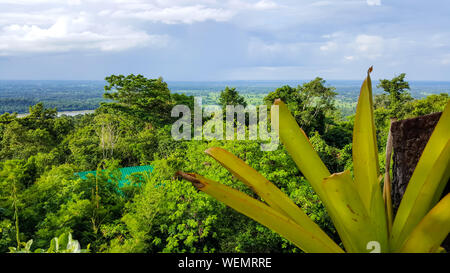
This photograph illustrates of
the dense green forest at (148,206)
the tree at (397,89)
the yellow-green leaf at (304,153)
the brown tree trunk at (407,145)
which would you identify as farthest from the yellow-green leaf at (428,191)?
the tree at (397,89)

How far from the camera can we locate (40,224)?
4020mm

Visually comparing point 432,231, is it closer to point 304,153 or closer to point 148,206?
point 304,153

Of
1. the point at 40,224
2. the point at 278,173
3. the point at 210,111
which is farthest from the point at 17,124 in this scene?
the point at 278,173

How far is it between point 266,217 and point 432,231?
327mm

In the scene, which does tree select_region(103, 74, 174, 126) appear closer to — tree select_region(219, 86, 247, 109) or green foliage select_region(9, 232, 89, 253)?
tree select_region(219, 86, 247, 109)

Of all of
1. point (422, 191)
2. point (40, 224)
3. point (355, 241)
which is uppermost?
point (422, 191)

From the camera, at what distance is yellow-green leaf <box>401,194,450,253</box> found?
615 millimetres

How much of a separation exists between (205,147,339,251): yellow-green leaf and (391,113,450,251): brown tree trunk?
1.32 ft

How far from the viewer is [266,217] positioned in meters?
0.71

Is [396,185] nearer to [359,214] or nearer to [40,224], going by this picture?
[359,214]

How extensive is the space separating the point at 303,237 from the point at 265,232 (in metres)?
3.98

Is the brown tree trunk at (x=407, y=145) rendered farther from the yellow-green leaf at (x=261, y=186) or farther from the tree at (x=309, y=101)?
the tree at (x=309, y=101)

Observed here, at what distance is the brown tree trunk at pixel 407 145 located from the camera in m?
0.99

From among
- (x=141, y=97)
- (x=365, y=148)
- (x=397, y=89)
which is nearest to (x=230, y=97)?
(x=141, y=97)
